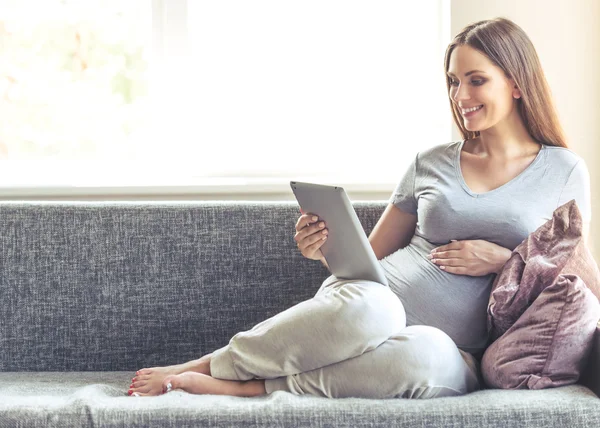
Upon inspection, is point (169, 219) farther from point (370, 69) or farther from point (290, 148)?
point (370, 69)

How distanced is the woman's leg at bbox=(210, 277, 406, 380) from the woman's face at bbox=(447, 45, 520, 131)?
20.6 inches

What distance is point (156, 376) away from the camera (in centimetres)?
178

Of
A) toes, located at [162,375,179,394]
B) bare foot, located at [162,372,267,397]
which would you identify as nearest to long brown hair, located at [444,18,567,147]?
bare foot, located at [162,372,267,397]

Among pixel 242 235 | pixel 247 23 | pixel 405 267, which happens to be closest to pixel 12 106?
pixel 247 23

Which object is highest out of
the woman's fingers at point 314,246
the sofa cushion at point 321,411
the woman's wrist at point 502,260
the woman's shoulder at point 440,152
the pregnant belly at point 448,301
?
the woman's shoulder at point 440,152

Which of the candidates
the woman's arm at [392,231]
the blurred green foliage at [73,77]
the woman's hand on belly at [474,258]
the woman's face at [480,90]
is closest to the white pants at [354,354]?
the woman's hand on belly at [474,258]

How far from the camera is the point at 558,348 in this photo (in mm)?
1500

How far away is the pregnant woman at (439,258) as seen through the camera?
155cm

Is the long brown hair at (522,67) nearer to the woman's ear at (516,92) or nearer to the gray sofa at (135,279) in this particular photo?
the woman's ear at (516,92)

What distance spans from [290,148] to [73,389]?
119 centimetres

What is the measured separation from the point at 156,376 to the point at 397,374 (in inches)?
23.2

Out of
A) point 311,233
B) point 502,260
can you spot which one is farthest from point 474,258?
point 311,233

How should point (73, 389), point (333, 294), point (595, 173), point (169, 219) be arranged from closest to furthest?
1. point (333, 294)
2. point (73, 389)
3. point (169, 219)
4. point (595, 173)

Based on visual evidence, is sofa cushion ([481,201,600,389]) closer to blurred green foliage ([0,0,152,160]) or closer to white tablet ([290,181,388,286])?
white tablet ([290,181,388,286])
